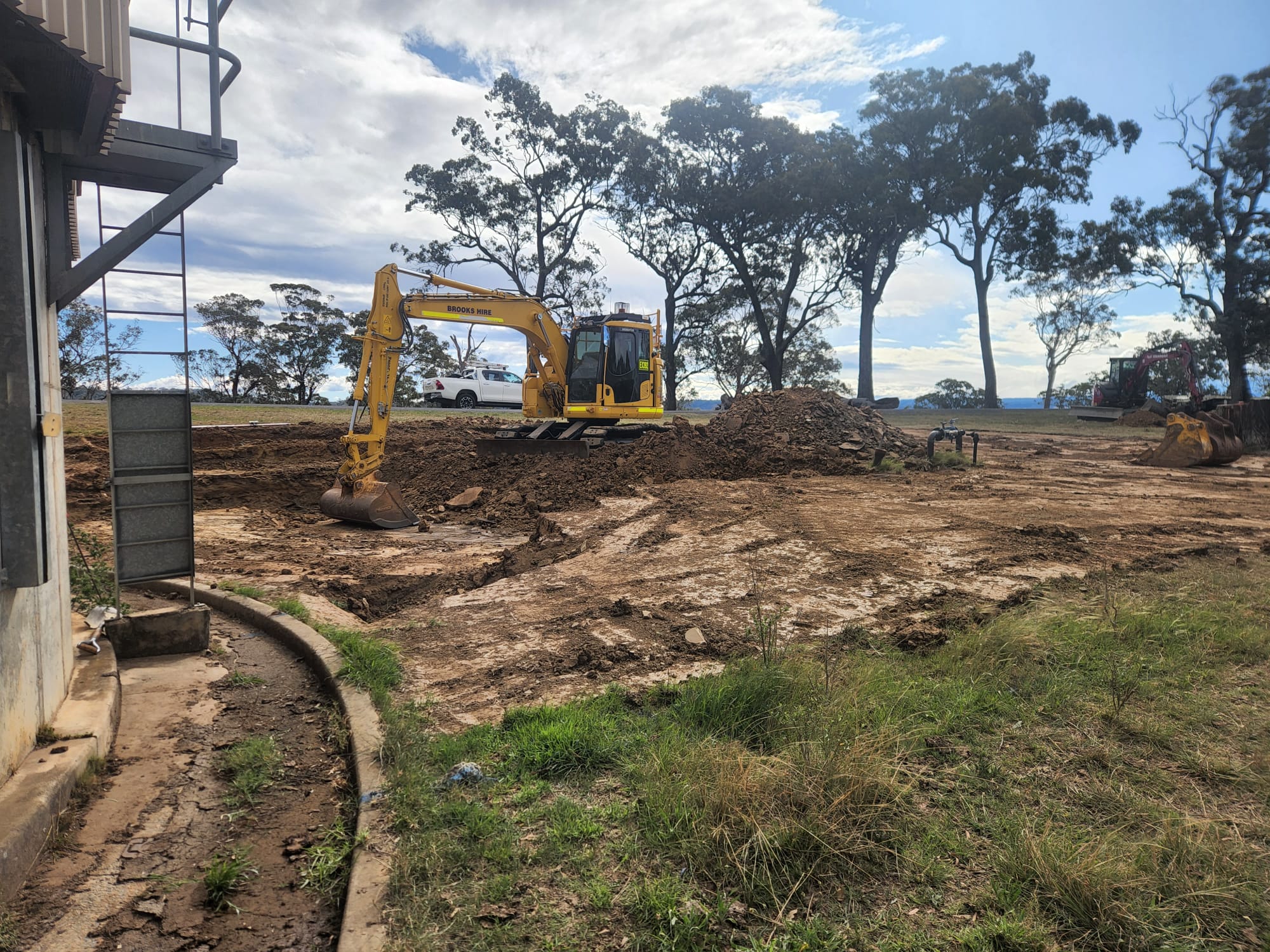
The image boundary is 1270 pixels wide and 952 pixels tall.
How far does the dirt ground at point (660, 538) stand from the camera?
19.4ft

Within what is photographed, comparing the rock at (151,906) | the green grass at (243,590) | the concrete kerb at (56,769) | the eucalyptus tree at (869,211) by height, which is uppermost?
the eucalyptus tree at (869,211)

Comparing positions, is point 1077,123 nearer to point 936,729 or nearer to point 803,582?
point 803,582

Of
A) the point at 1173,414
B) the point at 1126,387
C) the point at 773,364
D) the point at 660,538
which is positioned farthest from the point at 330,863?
the point at 1126,387

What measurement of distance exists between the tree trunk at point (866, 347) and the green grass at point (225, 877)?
37.9 metres

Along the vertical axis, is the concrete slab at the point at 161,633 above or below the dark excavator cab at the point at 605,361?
below

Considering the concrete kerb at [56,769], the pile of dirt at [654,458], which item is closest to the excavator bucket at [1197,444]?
the pile of dirt at [654,458]

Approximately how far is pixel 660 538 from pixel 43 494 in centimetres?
646

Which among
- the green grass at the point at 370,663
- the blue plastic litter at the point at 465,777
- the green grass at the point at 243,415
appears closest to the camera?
the blue plastic litter at the point at 465,777

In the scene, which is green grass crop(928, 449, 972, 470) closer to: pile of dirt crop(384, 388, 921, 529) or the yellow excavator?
pile of dirt crop(384, 388, 921, 529)

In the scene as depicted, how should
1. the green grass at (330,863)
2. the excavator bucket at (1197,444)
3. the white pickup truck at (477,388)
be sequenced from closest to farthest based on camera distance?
1. the green grass at (330,863)
2. the excavator bucket at (1197,444)
3. the white pickup truck at (477,388)

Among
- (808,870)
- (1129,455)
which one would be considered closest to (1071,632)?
(808,870)

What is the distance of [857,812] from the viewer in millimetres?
3312

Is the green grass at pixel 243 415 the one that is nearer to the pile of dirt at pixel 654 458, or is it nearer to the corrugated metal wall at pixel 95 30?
the pile of dirt at pixel 654 458

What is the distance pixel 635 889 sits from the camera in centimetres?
297
